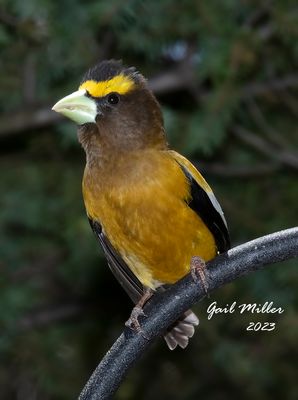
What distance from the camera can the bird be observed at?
388cm

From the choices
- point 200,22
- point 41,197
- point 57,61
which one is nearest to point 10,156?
point 41,197

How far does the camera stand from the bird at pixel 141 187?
3879 millimetres

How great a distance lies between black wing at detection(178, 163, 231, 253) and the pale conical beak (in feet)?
1.49

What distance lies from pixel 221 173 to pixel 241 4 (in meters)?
1.10

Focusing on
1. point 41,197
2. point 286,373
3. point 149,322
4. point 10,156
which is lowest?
point 149,322

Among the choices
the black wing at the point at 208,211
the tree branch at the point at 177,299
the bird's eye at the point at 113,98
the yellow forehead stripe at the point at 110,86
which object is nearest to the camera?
the tree branch at the point at 177,299

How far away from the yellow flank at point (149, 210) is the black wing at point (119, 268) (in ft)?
0.19

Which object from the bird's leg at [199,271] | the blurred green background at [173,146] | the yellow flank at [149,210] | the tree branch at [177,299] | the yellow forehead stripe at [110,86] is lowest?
the tree branch at [177,299]

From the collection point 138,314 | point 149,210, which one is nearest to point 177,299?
point 138,314

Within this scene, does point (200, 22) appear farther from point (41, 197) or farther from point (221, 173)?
point (41, 197)

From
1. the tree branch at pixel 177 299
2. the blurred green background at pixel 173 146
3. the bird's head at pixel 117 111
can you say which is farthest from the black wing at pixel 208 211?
the blurred green background at pixel 173 146

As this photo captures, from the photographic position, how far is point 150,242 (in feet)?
13.0

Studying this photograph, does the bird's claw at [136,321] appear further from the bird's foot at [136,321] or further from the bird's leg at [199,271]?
→ the bird's leg at [199,271]

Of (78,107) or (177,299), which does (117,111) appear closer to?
(78,107)
